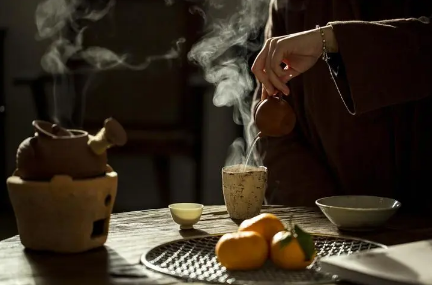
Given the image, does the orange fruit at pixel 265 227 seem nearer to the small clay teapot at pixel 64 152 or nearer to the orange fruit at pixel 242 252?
the orange fruit at pixel 242 252

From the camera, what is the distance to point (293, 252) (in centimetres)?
113

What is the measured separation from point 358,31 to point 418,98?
0.23m

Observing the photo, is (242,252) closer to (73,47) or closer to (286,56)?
→ (286,56)

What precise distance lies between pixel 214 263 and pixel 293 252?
0.14 metres

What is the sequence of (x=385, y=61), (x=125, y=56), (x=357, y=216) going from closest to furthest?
1. (x=357, y=216)
2. (x=385, y=61)
3. (x=125, y=56)

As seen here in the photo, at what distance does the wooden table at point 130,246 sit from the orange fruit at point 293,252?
158 mm

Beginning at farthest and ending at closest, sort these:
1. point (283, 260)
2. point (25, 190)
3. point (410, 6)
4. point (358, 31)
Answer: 1. point (410, 6)
2. point (358, 31)
3. point (25, 190)
4. point (283, 260)

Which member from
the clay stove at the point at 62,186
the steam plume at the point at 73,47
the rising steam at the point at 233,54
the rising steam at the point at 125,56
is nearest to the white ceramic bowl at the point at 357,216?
the clay stove at the point at 62,186

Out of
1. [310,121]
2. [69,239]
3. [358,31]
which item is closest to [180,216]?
[69,239]

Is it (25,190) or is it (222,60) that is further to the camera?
(222,60)

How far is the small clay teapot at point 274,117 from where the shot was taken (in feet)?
4.93

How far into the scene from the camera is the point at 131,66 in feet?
14.5

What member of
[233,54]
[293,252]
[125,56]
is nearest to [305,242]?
[293,252]

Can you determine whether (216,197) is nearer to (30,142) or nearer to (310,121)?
(310,121)
